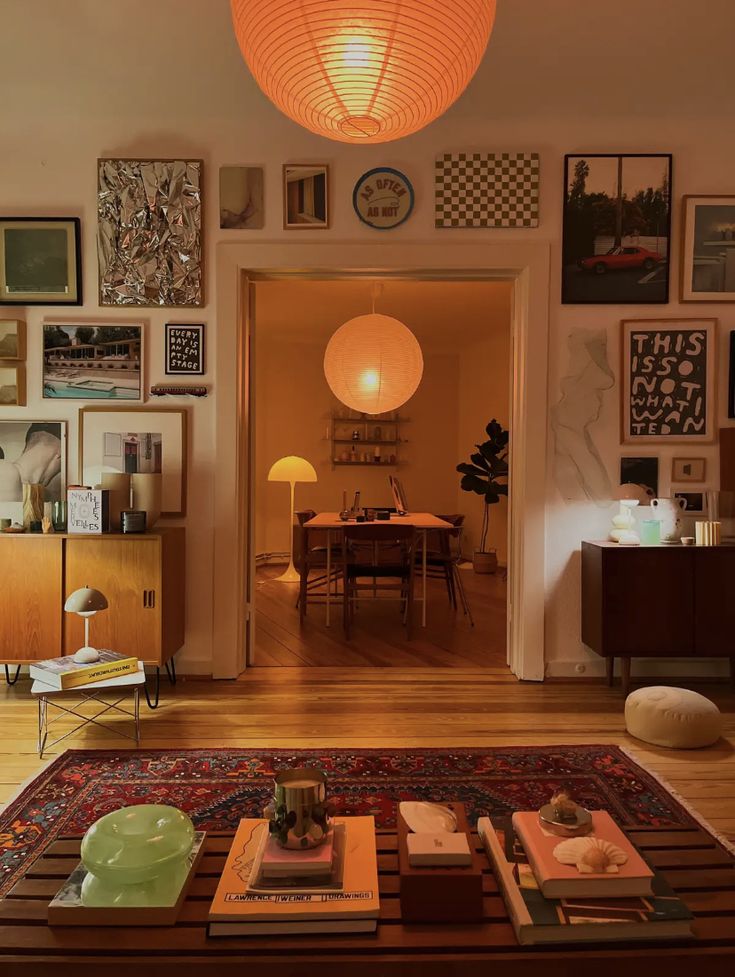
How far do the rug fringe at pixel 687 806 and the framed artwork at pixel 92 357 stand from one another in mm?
3307

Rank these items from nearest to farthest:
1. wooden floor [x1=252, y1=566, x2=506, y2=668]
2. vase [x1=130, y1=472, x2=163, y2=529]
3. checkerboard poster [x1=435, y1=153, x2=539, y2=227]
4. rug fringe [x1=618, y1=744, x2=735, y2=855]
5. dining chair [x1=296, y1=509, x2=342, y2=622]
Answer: rug fringe [x1=618, y1=744, x2=735, y2=855], vase [x1=130, y1=472, x2=163, y2=529], checkerboard poster [x1=435, y1=153, x2=539, y2=227], wooden floor [x1=252, y1=566, x2=506, y2=668], dining chair [x1=296, y1=509, x2=342, y2=622]

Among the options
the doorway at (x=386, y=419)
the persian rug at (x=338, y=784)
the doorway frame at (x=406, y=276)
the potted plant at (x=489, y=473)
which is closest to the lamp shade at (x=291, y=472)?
the doorway at (x=386, y=419)

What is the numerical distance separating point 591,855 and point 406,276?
3.68m

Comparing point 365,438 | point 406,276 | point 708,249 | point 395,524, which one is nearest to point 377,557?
point 395,524

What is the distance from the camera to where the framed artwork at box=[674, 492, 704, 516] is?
4402mm

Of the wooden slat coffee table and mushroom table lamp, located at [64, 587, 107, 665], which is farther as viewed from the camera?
mushroom table lamp, located at [64, 587, 107, 665]

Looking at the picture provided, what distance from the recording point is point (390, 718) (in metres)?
3.68

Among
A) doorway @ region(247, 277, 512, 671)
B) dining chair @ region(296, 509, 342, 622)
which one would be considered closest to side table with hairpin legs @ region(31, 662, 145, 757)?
dining chair @ region(296, 509, 342, 622)

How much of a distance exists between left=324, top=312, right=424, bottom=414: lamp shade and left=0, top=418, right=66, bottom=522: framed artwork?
2.26 metres

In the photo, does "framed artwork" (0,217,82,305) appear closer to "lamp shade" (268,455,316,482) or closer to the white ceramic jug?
the white ceramic jug

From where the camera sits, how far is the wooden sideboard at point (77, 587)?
3.94 m

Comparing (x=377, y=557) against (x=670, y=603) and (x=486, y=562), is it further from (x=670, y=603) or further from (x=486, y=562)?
(x=486, y=562)

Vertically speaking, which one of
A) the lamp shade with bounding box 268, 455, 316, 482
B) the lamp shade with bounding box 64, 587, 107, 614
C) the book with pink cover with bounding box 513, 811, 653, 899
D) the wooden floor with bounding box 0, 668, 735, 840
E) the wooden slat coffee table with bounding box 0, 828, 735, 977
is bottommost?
the wooden floor with bounding box 0, 668, 735, 840

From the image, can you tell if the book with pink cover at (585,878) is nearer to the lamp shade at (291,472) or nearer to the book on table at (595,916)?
the book on table at (595,916)
